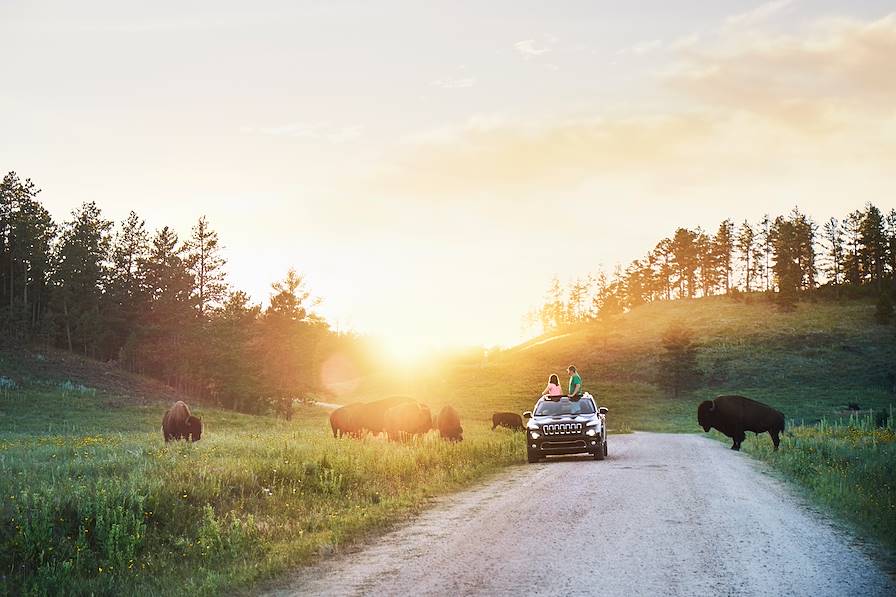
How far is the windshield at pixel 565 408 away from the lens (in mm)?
21469

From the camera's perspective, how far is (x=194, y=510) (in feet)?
34.9

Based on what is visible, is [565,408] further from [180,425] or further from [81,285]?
[81,285]

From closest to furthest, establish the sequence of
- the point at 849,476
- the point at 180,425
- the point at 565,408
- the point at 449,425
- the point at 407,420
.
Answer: the point at 849,476, the point at 565,408, the point at 407,420, the point at 180,425, the point at 449,425

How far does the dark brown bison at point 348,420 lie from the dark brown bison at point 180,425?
5130 mm

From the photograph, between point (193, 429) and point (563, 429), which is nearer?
point (563, 429)

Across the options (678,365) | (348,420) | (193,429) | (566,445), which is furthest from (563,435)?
(678,365)

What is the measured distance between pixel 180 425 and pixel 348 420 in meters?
6.13

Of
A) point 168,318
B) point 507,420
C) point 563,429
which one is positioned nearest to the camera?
point 563,429

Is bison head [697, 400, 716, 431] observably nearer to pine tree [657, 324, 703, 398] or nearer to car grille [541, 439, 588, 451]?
car grille [541, 439, 588, 451]

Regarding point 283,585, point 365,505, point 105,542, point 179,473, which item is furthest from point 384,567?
point 179,473

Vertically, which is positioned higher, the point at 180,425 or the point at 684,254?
the point at 684,254

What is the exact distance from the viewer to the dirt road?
23.7 feet

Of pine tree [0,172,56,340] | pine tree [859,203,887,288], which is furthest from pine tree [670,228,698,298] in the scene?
pine tree [0,172,56,340]

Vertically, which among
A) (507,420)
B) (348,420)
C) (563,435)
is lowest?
(507,420)
